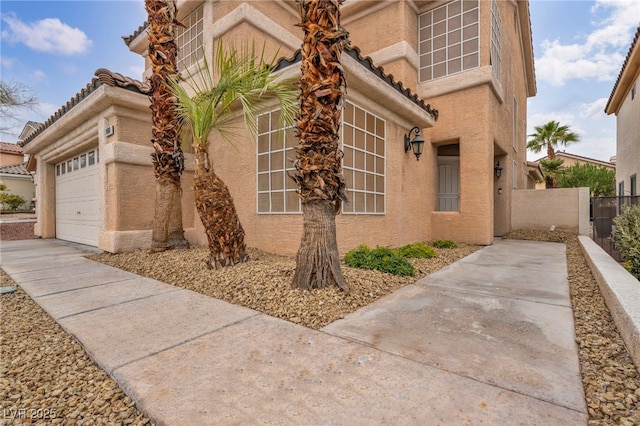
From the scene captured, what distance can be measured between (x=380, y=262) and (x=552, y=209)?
9.88m

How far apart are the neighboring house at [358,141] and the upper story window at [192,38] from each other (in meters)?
0.06

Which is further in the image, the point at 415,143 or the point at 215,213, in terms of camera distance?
the point at 415,143

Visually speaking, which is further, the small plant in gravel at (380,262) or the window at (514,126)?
the window at (514,126)

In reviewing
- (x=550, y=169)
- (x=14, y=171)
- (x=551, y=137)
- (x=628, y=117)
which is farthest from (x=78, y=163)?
(x=551, y=137)

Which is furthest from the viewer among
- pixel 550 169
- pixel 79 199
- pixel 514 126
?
pixel 550 169

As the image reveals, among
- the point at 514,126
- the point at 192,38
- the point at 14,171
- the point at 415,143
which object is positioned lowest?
the point at 415,143

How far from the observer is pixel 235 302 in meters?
3.74

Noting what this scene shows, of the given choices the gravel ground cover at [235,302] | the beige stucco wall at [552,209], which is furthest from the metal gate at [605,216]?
the gravel ground cover at [235,302]

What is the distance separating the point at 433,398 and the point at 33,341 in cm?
346

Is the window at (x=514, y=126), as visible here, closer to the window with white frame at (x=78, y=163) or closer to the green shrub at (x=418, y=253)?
the green shrub at (x=418, y=253)

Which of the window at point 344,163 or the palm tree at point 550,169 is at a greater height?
the palm tree at point 550,169

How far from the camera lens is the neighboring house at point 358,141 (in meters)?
6.71

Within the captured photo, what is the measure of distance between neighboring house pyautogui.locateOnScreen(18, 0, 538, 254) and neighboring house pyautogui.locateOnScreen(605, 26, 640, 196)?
365cm

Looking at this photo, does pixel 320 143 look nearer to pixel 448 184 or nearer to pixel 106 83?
pixel 106 83
